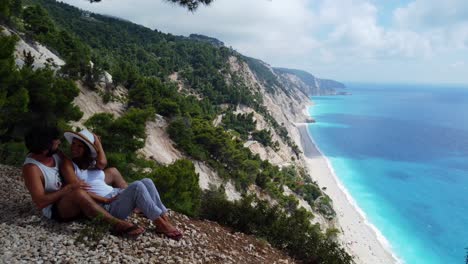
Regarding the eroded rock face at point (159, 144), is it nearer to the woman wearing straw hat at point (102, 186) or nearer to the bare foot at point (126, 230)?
the woman wearing straw hat at point (102, 186)

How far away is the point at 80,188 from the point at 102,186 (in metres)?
0.45

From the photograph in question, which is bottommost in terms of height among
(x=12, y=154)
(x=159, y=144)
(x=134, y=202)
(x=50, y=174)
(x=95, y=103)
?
(x=159, y=144)

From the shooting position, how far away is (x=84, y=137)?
16.6 feet

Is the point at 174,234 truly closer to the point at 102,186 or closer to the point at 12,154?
the point at 102,186

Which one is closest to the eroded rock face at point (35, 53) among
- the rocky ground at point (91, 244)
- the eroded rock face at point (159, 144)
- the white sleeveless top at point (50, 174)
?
the eroded rock face at point (159, 144)

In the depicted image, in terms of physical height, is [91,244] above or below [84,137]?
below

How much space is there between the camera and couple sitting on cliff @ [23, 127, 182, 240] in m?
4.64

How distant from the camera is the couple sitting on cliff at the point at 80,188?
464cm

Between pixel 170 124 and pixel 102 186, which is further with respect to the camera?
pixel 170 124

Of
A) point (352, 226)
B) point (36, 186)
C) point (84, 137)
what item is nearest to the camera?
point (36, 186)

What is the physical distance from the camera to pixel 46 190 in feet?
15.8

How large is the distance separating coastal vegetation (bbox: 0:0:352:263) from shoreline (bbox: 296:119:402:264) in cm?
304

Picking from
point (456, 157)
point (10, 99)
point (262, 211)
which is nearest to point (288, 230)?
point (262, 211)

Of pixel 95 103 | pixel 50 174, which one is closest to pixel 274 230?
pixel 50 174
